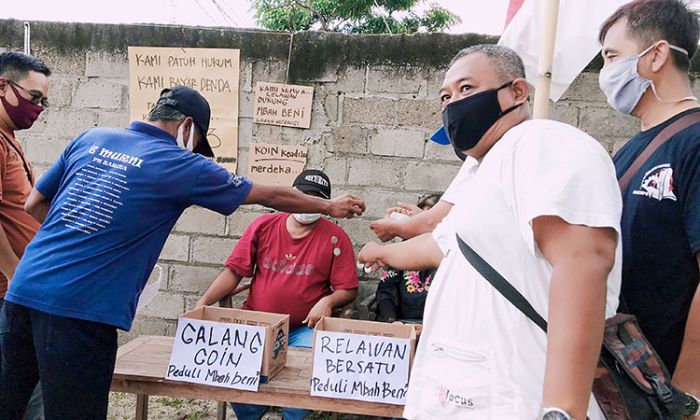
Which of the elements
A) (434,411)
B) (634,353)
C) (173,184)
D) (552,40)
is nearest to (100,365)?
(173,184)

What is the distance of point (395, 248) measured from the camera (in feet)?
5.28

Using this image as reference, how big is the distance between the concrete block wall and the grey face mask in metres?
2.13

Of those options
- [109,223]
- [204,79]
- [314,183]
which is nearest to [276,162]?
[314,183]

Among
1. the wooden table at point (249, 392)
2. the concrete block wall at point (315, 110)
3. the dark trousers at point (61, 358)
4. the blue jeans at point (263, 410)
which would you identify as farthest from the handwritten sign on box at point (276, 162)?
the dark trousers at point (61, 358)

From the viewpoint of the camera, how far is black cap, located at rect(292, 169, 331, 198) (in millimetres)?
3457

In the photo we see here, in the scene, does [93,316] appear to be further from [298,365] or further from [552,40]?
[552,40]

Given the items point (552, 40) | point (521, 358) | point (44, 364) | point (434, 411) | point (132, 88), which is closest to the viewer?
point (521, 358)

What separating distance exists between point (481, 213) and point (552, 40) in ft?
4.35

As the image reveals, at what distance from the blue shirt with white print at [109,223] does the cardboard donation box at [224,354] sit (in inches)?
12.9

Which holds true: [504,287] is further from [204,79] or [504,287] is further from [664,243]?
[204,79]

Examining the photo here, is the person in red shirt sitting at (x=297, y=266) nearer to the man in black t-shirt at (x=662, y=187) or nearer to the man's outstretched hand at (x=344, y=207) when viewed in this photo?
the man's outstretched hand at (x=344, y=207)

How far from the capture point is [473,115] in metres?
1.35

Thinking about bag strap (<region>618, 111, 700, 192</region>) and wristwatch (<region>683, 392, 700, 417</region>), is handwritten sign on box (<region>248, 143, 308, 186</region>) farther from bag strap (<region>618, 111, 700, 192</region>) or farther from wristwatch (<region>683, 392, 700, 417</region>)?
wristwatch (<region>683, 392, 700, 417</region>)

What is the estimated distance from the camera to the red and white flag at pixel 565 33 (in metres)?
2.62
